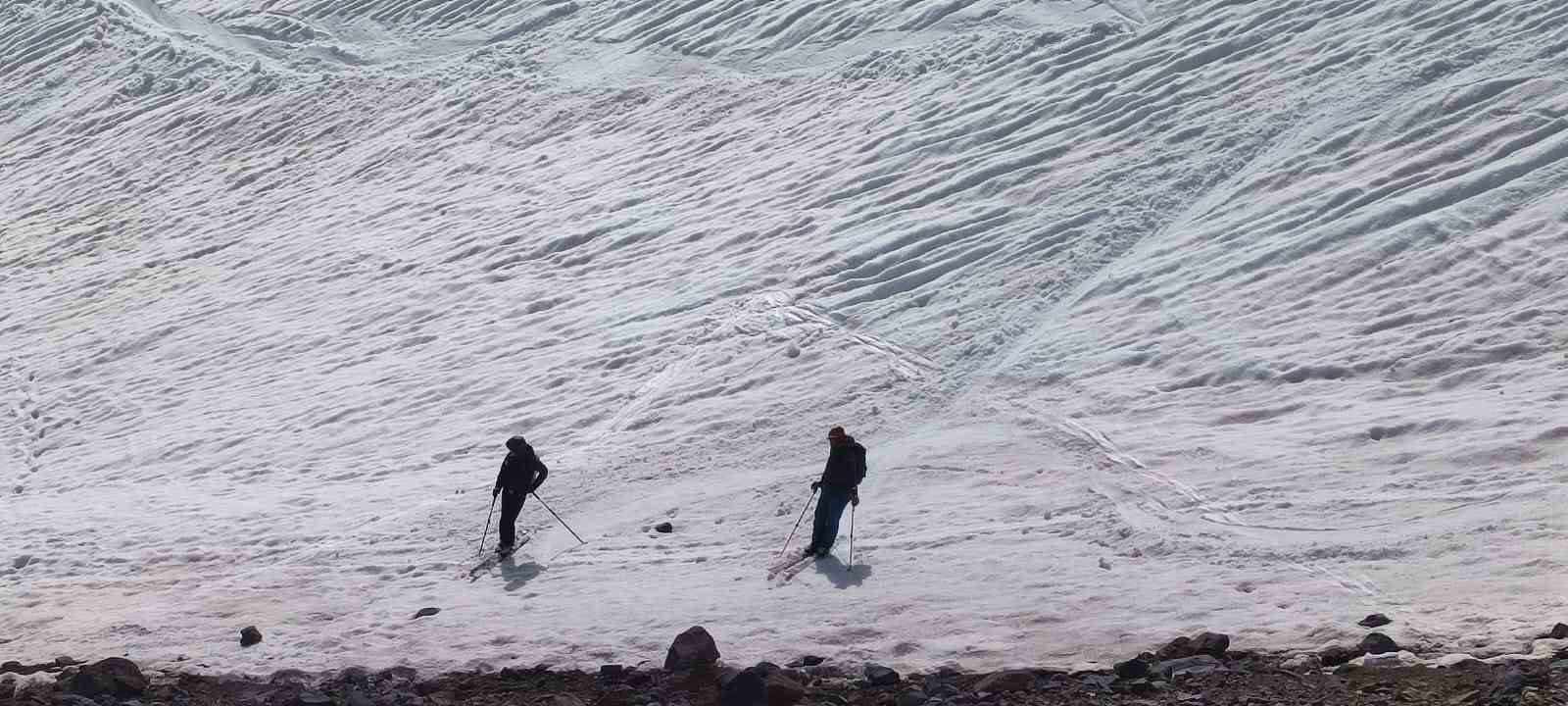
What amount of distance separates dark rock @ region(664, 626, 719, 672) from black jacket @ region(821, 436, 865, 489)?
6.17 feet

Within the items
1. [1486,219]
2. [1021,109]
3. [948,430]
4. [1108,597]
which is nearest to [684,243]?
[1021,109]

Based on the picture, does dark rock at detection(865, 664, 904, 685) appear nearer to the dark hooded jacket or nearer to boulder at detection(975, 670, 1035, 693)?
boulder at detection(975, 670, 1035, 693)

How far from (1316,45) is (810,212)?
693cm

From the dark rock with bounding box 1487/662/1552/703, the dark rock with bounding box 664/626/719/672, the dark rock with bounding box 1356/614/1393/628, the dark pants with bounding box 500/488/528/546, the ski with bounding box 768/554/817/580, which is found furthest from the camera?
the dark pants with bounding box 500/488/528/546

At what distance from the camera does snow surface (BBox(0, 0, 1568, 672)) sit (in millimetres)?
12719

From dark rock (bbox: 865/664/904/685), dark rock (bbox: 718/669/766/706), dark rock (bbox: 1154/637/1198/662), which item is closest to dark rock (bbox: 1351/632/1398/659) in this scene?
dark rock (bbox: 1154/637/1198/662)

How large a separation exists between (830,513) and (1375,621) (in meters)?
4.12

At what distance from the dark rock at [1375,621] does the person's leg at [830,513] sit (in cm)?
385

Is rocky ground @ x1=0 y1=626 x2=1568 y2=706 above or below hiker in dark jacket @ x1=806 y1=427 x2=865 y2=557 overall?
below

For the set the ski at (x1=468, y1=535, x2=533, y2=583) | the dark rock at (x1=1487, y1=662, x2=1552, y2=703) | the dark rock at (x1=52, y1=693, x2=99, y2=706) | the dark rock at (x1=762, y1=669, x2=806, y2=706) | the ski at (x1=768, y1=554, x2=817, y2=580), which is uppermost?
the dark rock at (x1=52, y1=693, x2=99, y2=706)

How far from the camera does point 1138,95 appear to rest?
22672 millimetres

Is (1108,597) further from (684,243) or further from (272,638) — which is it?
(684,243)

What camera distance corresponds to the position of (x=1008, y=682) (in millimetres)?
10289

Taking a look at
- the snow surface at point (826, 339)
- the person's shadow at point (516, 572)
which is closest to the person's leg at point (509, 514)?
the person's shadow at point (516, 572)
